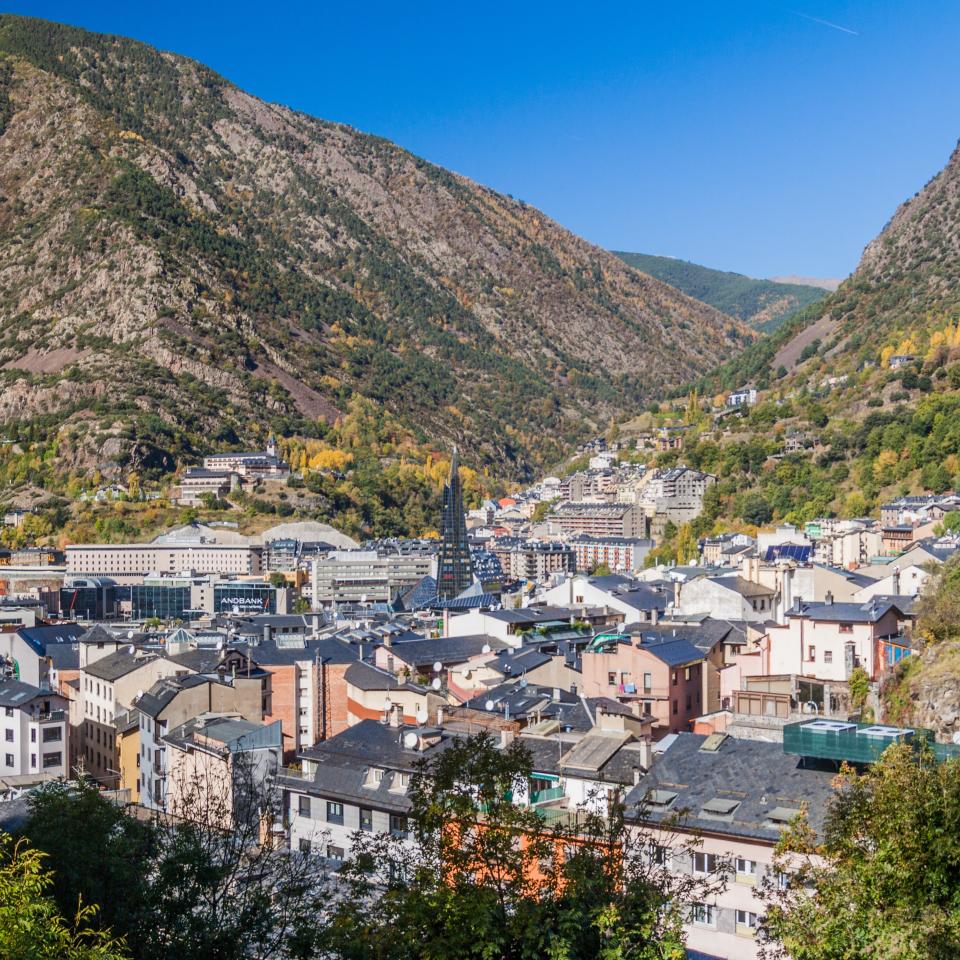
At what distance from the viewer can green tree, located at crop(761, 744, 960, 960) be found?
18.4m

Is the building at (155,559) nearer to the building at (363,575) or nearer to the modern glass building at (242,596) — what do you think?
the building at (363,575)

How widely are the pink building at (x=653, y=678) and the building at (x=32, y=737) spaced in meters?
19.8

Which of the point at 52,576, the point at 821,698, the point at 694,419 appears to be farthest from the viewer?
the point at 694,419

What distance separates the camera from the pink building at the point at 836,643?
47500 millimetres

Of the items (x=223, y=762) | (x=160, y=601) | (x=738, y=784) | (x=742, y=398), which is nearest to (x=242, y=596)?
(x=160, y=601)

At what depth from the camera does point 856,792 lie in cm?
2141

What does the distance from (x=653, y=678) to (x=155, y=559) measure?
114 meters

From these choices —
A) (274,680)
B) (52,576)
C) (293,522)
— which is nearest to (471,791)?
(274,680)

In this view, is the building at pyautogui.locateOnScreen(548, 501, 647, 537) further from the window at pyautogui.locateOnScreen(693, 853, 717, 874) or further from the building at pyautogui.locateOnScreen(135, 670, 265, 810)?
the window at pyautogui.locateOnScreen(693, 853, 717, 874)

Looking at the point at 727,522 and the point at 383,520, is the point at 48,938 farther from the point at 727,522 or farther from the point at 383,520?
the point at 383,520

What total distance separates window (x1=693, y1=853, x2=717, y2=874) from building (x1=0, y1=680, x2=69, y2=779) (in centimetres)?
3057

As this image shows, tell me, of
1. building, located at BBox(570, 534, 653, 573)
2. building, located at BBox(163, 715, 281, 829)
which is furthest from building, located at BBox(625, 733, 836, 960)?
building, located at BBox(570, 534, 653, 573)

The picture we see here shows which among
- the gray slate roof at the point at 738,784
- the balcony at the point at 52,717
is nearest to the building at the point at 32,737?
the balcony at the point at 52,717

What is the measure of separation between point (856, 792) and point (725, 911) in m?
6.12
